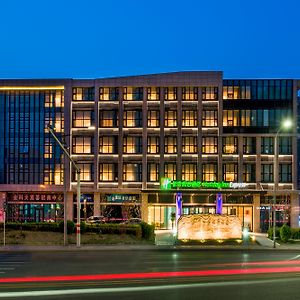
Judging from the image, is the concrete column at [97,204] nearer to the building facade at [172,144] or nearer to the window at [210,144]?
the building facade at [172,144]

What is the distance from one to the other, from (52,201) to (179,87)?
25653mm

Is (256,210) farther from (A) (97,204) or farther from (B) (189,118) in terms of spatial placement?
(A) (97,204)

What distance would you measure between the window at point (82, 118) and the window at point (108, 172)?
6267 mm

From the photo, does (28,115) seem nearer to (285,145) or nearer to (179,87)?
(179,87)

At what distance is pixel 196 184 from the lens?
7694 centimetres

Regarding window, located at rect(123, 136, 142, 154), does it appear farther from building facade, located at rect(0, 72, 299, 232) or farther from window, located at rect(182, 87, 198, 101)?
window, located at rect(182, 87, 198, 101)

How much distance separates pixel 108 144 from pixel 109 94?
284 inches

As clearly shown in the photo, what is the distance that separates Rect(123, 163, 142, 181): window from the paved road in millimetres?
47912

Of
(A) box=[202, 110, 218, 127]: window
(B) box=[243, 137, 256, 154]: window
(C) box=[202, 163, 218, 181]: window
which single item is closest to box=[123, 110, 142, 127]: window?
(A) box=[202, 110, 218, 127]: window

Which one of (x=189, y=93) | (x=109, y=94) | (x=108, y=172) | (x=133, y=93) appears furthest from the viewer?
(x=109, y=94)

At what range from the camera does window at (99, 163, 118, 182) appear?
82.8 metres

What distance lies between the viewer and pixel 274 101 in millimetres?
80500

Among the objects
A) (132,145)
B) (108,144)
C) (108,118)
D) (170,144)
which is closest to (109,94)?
(108,118)

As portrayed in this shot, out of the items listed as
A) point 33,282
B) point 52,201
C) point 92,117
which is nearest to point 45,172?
point 52,201
